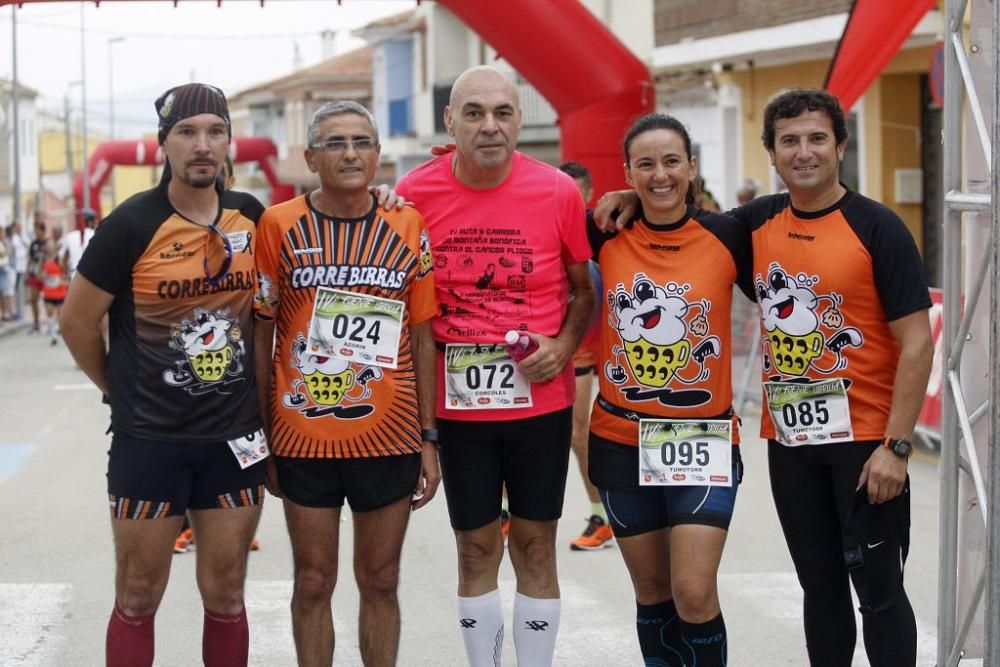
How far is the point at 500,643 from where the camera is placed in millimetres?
5227

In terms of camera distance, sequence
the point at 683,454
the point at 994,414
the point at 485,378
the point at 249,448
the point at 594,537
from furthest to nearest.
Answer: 1. the point at 594,537
2. the point at 485,378
3. the point at 683,454
4. the point at 249,448
5. the point at 994,414

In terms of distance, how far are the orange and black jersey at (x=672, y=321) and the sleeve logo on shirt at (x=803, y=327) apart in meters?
0.17

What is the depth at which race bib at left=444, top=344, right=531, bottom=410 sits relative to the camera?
4973mm

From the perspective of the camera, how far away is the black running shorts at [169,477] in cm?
455

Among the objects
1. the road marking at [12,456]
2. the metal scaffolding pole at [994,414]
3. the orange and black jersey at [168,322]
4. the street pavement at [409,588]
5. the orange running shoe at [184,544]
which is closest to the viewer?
the metal scaffolding pole at [994,414]

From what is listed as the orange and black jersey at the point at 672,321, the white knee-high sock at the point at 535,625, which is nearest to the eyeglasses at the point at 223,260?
the orange and black jersey at the point at 672,321

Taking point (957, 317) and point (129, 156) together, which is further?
point (129, 156)

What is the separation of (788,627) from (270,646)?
235 cm

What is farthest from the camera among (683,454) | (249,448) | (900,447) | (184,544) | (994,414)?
(184,544)

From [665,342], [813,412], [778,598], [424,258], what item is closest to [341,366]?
Result: [424,258]

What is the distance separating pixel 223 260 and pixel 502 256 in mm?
956

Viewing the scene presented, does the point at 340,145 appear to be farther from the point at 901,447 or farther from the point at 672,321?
the point at 901,447

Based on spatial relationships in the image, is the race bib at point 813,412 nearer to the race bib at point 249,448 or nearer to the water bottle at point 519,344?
the water bottle at point 519,344

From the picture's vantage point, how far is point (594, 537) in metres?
8.23
